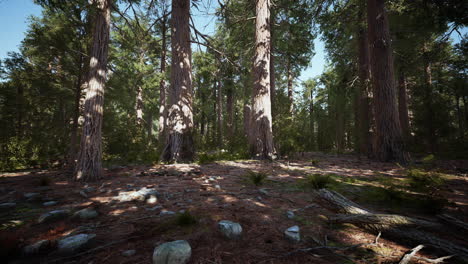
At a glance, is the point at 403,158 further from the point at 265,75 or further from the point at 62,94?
the point at 62,94

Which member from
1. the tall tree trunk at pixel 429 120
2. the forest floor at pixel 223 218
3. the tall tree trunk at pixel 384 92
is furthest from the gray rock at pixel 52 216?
the tall tree trunk at pixel 429 120

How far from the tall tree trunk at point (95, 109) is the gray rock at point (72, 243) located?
3.41m

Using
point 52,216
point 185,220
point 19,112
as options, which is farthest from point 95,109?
point 19,112

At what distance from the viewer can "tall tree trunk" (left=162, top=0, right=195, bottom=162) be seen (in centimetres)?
638

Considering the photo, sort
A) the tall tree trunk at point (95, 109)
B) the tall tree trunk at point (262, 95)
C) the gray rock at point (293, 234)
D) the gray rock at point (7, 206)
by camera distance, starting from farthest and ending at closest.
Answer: the tall tree trunk at point (262, 95)
the tall tree trunk at point (95, 109)
the gray rock at point (7, 206)
the gray rock at point (293, 234)

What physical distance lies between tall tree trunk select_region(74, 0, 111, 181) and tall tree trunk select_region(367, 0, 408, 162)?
862cm

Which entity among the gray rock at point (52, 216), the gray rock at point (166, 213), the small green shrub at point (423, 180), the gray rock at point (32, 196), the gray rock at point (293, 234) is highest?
the small green shrub at point (423, 180)

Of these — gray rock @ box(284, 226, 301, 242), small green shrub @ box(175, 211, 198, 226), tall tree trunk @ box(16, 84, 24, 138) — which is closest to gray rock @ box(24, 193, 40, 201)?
small green shrub @ box(175, 211, 198, 226)

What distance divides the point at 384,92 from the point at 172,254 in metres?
7.71

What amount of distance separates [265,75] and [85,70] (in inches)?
286

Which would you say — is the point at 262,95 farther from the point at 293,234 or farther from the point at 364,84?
the point at 293,234

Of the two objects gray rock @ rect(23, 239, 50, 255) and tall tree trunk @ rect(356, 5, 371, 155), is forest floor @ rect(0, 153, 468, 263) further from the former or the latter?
tall tree trunk @ rect(356, 5, 371, 155)

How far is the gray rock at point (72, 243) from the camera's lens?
139 centimetres

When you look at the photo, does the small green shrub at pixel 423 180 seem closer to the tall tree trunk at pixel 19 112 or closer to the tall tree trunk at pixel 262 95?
the tall tree trunk at pixel 262 95
